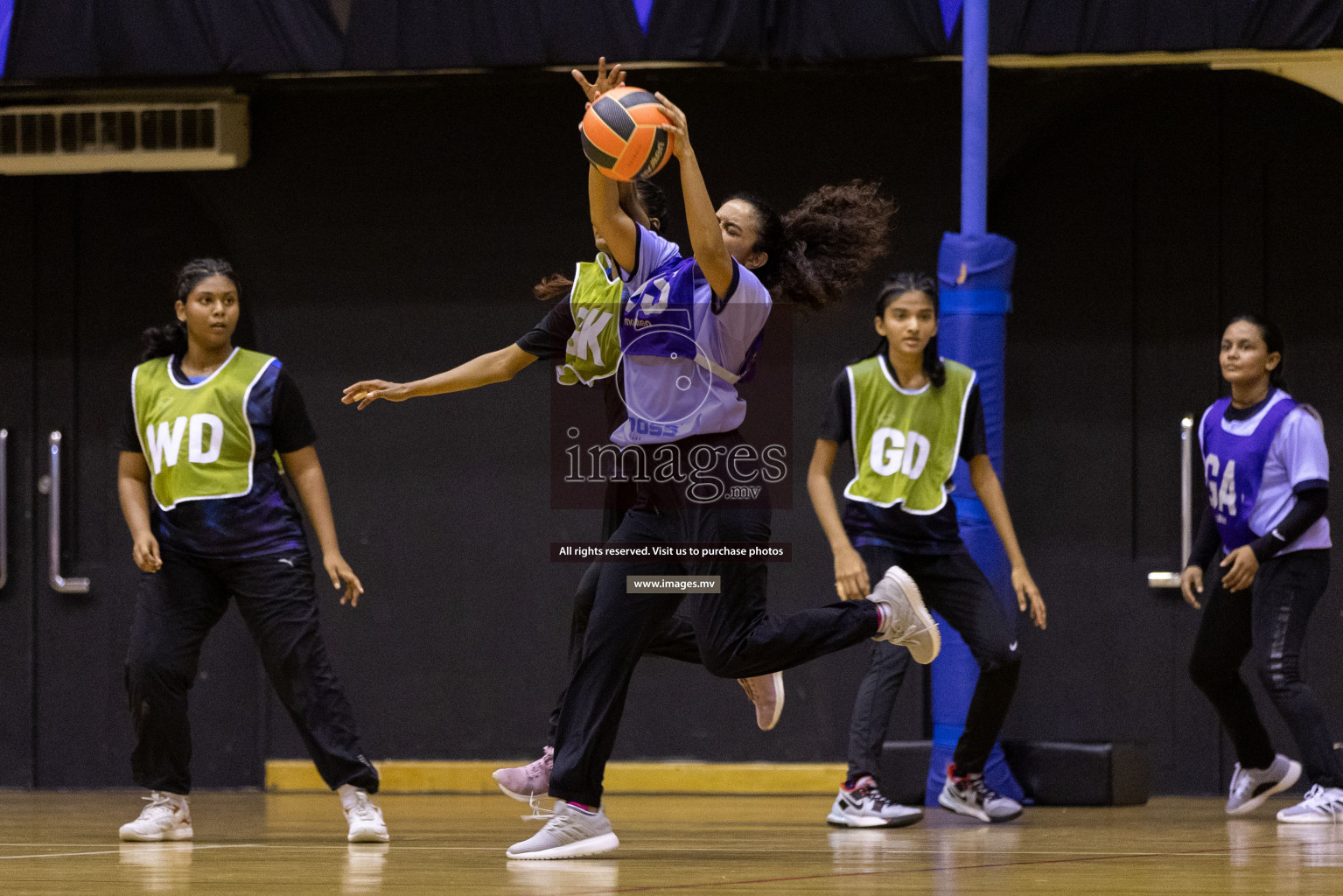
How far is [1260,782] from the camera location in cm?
660

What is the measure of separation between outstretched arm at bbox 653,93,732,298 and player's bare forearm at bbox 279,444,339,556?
6.07 ft

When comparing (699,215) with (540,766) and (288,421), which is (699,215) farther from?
(288,421)

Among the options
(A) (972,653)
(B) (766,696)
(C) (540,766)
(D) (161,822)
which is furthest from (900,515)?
(D) (161,822)

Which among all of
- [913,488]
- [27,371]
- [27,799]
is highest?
[27,371]

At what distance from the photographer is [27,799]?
26.0ft

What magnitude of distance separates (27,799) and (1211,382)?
19.2 feet

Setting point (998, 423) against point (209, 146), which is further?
point (209, 146)

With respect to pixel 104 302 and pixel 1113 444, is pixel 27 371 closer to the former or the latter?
pixel 104 302

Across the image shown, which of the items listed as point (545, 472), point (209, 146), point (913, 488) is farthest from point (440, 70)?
point (913, 488)

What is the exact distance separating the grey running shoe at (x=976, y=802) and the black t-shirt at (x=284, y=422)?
2661mm

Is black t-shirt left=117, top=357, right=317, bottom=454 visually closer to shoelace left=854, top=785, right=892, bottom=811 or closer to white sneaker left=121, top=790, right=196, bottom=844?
white sneaker left=121, top=790, right=196, bottom=844

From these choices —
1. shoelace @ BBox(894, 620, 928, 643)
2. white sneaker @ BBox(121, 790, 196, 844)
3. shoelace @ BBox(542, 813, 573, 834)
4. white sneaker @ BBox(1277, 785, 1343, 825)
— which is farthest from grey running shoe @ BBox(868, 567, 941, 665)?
white sneaker @ BBox(121, 790, 196, 844)

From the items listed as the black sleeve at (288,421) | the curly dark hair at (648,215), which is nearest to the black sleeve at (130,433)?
the black sleeve at (288,421)

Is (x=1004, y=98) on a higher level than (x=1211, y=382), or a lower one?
higher
